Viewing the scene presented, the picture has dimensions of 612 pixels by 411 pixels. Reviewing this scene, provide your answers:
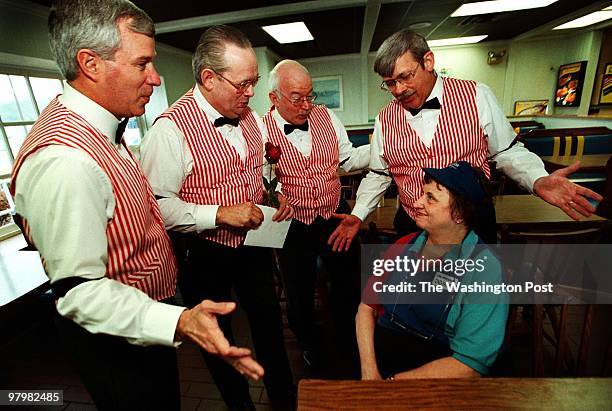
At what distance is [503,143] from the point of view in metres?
1.75

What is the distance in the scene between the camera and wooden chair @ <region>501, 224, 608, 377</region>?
127 cm

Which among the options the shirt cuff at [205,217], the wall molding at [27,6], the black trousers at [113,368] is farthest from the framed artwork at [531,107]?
the black trousers at [113,368]

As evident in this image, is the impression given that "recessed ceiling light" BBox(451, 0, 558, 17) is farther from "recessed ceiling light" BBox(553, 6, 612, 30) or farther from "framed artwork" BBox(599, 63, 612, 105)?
"framed artwork" BBox(599, 63, 612, 105)

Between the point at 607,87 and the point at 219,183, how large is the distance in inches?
414

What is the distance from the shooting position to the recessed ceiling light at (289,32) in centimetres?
596

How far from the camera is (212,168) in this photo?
4.97 ft

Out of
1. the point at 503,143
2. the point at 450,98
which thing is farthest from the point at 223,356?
the point at 503,143

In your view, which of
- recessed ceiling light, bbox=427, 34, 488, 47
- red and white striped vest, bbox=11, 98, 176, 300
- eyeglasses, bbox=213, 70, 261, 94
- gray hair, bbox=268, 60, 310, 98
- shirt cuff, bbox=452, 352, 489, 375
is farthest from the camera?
recessed ceiling light, bbox=427, 34, 488, 47

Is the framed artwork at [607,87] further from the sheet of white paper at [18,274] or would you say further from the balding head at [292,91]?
the sheet of white paper at [18,274]

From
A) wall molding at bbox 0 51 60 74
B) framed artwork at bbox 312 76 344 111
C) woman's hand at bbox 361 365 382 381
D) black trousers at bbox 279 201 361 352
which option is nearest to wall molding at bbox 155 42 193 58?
wall molding at bbox 0 51 60 74

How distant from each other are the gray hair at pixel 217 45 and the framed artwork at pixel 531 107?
11278 millimetres

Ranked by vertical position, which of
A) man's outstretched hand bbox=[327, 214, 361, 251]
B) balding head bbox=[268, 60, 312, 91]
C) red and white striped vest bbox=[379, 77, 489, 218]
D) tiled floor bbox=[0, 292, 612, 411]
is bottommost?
tiled floor bbox=[0, 292, 612, 411]

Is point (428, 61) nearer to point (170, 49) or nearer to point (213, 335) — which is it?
point (213, 335)

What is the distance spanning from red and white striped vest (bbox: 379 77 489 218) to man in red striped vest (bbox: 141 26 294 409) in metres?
0.72
